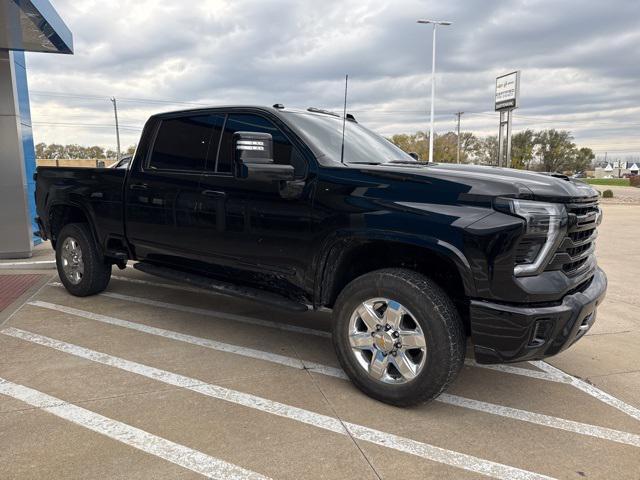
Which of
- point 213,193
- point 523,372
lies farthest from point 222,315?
point 523,372

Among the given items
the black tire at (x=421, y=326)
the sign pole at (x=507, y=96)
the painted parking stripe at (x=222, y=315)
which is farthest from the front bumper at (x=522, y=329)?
the sign pole at (x=507, y=96)

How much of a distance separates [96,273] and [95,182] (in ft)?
3.41

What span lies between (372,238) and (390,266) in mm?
430

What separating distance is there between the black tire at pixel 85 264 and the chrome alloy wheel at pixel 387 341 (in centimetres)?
347

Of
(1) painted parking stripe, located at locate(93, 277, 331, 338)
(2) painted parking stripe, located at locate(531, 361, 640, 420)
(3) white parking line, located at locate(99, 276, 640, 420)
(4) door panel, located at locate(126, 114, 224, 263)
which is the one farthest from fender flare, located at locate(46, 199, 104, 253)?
(2) painted parking stripe, located at locate(531, 361, 640, 420)

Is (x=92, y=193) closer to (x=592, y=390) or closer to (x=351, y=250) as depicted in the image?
(x=351, y=250)

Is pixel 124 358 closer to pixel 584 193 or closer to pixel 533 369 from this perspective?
pixel 533 369

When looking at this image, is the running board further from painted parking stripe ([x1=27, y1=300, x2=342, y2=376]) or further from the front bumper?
the front bumper

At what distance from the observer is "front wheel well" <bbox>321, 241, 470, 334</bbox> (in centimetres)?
335

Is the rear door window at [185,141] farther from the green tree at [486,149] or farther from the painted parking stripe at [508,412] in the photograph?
the green tree at [486,149]

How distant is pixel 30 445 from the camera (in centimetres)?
286

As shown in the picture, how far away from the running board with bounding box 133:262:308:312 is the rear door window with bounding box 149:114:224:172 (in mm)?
945

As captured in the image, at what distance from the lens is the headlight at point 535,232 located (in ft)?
9.44

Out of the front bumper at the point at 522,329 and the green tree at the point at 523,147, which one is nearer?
the front bumper at the point at 522,329
